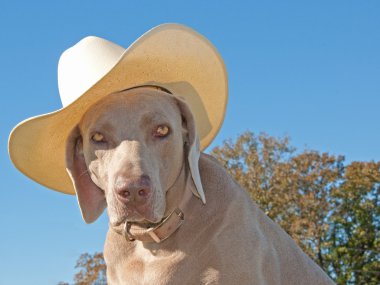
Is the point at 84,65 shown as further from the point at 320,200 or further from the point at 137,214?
the point at 320,200

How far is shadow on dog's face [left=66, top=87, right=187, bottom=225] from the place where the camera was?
4348 mm

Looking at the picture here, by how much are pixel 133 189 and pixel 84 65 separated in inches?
53.1

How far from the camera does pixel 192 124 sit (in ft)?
16.0

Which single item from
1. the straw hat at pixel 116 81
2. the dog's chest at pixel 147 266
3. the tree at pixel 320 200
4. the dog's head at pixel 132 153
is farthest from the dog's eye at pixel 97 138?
the tree at pixel 320 200

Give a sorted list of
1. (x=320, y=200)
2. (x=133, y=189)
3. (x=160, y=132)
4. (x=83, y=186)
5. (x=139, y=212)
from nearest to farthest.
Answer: (x=133, y=189)
(x=139, y=212)
(x=160, y=132)
(x=83, y=186)
(x=320, y=200)

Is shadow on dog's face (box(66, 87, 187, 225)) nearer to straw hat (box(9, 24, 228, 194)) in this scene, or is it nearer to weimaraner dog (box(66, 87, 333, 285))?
weimaraner dog (box(66, 87, 333, 285))

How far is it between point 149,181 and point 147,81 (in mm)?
1050

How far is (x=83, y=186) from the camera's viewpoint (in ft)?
16.6

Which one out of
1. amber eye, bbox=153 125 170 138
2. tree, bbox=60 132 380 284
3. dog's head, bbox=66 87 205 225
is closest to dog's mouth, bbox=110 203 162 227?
Result: dog's head, bbox=66 87 205 225

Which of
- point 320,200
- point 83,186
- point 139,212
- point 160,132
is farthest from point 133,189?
point 320,200

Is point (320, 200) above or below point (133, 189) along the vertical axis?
above

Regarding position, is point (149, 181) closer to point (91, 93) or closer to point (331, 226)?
point (91, 93)

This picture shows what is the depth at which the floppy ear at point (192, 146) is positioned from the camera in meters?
4.68

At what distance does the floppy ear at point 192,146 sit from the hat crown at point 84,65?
0.64m
